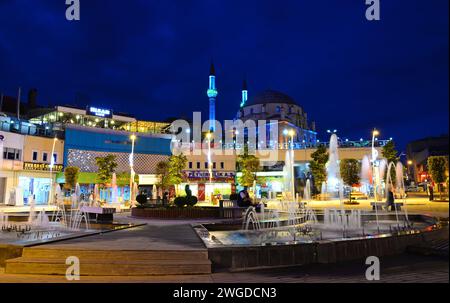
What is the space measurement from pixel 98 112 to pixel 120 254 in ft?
133

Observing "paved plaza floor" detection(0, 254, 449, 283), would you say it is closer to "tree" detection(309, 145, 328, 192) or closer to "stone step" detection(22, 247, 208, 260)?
"stone step" detection(22, 247, 208, 260)

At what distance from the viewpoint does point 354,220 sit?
48.1ft

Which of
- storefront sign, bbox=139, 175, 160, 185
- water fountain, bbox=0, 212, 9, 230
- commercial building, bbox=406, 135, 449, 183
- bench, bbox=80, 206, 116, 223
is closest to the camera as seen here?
water fountain, bbox=0, 212, 9, 230

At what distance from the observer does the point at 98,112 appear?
1754 inches

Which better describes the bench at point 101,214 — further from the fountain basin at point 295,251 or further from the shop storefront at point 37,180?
the shop storefront at point 37,180

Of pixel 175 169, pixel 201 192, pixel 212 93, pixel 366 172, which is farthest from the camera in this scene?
pixel 212 93

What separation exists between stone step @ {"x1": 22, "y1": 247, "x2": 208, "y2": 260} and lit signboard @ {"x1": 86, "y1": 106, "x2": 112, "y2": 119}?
39060mm

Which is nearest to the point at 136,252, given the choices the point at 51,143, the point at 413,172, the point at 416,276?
the point at 416,276

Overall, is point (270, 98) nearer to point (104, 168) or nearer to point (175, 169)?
point (175, 169)

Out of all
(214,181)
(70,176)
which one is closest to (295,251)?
(70,176)

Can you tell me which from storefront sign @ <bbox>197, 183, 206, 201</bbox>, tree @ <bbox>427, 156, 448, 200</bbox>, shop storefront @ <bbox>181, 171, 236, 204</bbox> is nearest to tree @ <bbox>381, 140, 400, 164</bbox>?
tree @ <bbox>427, 156, 448, 200</bbox>

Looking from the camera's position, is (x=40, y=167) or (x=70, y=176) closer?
(x=70, y=176)

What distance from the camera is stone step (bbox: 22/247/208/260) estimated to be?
23.9 feet

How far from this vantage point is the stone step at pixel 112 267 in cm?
692
